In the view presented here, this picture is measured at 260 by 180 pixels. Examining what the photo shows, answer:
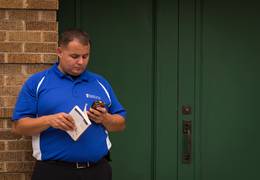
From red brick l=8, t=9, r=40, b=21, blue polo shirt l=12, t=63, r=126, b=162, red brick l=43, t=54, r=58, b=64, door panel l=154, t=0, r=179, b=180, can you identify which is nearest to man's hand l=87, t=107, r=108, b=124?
blue polo shirt l=12, t=63, r=126, b=162

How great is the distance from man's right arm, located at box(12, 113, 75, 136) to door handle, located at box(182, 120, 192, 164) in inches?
72.1

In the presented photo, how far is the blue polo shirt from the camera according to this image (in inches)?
129

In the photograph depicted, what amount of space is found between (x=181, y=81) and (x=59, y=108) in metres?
1.75

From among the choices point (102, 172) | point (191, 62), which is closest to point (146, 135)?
point (191, 62)

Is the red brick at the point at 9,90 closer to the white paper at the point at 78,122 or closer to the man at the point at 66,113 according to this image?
the man at the point at 66,113

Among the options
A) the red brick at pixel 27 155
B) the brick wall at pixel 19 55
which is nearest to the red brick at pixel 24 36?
the brick wall at pixel 19 55

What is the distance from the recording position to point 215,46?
482cm

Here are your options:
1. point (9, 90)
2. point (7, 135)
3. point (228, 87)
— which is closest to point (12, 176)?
point (7, 135)

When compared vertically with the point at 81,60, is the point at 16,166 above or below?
below

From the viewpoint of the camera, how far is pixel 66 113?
3.22 meters

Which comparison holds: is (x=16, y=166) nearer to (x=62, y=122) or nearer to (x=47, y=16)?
(x=62, y=122)

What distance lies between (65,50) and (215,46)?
192cm

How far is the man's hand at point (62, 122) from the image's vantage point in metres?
3.12

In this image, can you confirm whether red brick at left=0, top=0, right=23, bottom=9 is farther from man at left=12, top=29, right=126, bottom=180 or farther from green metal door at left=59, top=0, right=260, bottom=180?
green metal door at left=59, top=0, right=260, bottom=180
